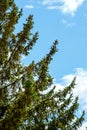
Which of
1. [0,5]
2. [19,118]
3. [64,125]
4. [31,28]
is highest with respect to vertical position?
[0,5]

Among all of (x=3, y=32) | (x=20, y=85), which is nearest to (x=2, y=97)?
(x=20, y=85)

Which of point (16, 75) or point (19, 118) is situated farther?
point (16, 75)

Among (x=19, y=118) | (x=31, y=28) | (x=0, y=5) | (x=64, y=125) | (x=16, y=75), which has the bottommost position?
(x=19, y=118)

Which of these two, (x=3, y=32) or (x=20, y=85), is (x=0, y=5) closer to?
(x=3, y=32)

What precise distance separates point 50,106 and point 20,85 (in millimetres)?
2002

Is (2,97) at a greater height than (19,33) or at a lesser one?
lesser

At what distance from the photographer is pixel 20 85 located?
24422mm

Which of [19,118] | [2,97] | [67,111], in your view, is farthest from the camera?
[67,111]

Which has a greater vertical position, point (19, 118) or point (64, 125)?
point (64, 125)

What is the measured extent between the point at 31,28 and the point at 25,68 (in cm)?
228

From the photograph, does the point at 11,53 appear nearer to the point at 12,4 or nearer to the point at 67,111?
the point at 12,4

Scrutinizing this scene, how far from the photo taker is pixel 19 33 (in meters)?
25.4

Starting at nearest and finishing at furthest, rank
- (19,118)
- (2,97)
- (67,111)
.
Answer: (19,118)
(2,97)
(67,111)

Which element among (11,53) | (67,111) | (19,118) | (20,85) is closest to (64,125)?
(67,111)
